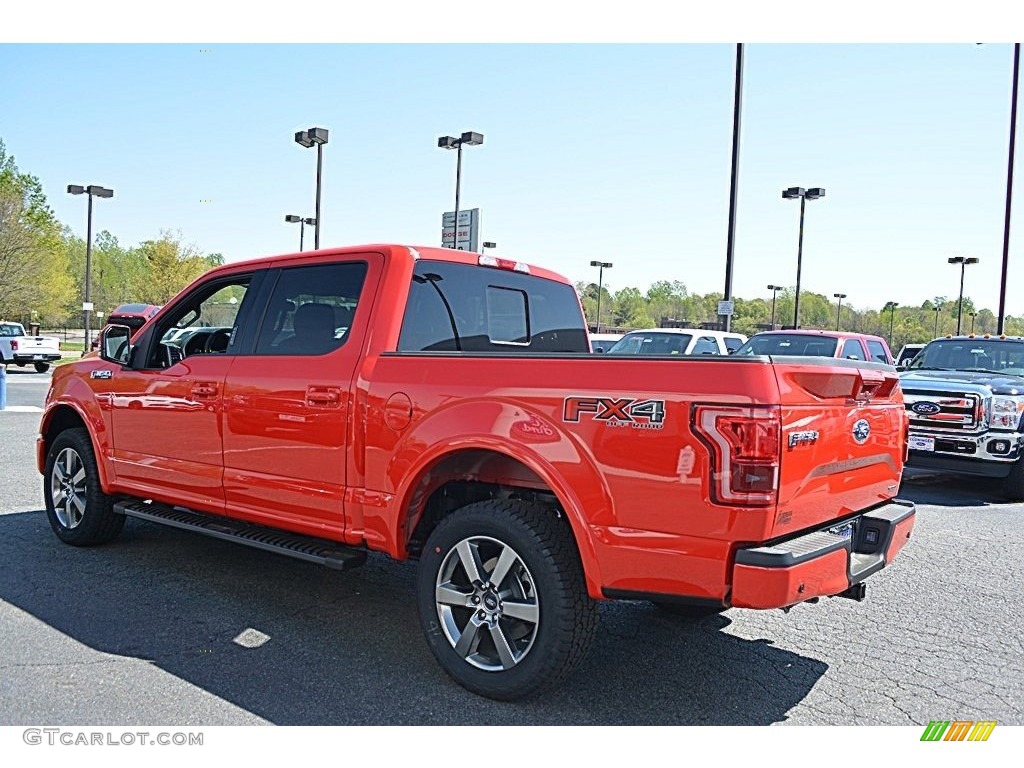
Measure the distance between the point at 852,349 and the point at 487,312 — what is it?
31.9ft

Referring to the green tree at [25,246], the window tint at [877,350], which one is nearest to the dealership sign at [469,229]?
the window tint at [877,350]

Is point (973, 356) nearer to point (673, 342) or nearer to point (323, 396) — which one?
point (673, 342)

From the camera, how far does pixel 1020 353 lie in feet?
35.6

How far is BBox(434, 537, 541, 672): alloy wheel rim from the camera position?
3.61 m

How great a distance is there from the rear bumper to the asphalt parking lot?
0.62 m

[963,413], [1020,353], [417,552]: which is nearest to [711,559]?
[417,552]

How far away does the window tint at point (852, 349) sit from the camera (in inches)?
503

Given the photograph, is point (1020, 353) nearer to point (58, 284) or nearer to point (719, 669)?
point (719, 669)

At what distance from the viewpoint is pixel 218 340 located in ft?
17.0

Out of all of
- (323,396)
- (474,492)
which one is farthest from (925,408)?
(323,396)

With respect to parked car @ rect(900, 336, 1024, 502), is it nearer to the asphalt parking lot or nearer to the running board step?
the asphalt parking lot

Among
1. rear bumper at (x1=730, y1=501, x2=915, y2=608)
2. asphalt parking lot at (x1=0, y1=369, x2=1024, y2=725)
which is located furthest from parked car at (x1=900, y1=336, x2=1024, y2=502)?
rear bumper at (x1=730, y1=501, x2=915, y2=608)

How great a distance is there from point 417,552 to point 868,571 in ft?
6.87

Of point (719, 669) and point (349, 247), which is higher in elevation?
point (349, 247)
